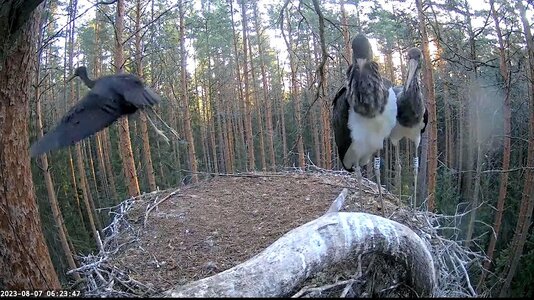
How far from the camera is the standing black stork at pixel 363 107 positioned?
11.4 ft

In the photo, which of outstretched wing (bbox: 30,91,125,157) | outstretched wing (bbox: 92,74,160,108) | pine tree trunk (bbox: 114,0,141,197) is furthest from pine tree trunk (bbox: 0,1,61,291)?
pine tree trunk (bbox: 114,0,141,197)

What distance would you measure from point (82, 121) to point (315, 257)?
66.1 inches

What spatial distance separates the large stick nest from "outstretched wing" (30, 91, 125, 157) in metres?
1.06

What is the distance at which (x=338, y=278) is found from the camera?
2.88 metres

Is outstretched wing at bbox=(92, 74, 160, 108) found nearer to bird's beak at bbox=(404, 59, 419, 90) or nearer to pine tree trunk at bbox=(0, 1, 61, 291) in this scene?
pine tree trunk at bbox=(0, 1, 61, 291)

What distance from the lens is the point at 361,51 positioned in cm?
350

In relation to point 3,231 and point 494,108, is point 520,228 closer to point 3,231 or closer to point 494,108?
point 494,108

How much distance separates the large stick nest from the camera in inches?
122

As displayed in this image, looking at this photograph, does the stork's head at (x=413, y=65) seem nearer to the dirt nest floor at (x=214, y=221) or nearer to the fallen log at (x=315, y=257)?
the dirt nest floor at (x=214, y=221)

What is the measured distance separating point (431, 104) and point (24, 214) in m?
9.22

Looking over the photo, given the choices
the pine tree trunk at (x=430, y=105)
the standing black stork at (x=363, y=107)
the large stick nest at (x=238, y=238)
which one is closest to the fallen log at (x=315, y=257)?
the large stick nest at (x=238, y=238)

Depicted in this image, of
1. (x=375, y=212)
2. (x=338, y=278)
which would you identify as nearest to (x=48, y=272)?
(x=338, y=278)

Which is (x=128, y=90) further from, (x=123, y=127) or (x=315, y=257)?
(x=123, y=127)

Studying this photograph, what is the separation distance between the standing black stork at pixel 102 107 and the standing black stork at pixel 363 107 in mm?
1515
